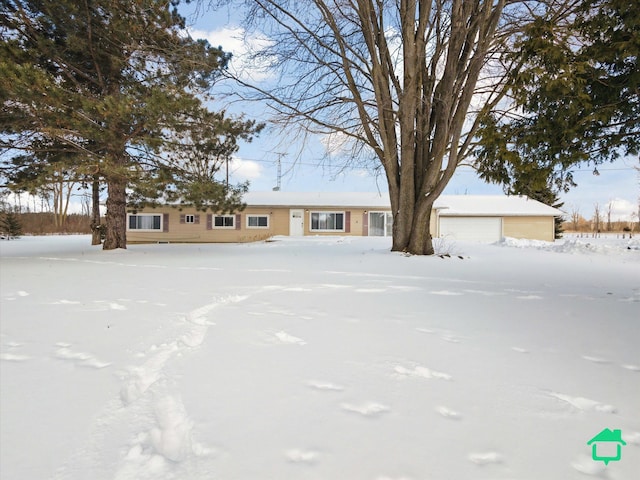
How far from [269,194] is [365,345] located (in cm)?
2173

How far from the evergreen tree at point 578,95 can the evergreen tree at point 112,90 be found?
24.1 feet

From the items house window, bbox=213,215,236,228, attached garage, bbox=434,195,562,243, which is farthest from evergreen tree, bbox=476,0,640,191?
house window, bbox=213,215,236,228

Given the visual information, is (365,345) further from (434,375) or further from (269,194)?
(269,194)

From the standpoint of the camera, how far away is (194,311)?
12.7 ft

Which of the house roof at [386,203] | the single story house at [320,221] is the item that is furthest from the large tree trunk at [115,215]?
the house roof at [386,203]

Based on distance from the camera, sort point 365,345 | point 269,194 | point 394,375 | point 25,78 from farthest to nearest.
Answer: point 269,194 → point 25,78 → point 365,345 → point 394,375

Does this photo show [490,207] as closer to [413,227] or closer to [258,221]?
[258,221]

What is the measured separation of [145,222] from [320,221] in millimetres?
10804

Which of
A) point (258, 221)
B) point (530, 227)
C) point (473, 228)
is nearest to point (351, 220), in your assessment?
point (258, 221)

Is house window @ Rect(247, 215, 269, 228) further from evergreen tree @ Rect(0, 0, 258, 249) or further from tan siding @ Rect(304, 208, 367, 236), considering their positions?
evergreen tree @ Rect(0, 0, 258, 249)

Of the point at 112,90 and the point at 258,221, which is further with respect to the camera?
the point at 258,221

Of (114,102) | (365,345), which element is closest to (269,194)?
(114,102)

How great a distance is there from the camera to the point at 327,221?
21.7 meters

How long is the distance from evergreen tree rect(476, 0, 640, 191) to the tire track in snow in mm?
5050
